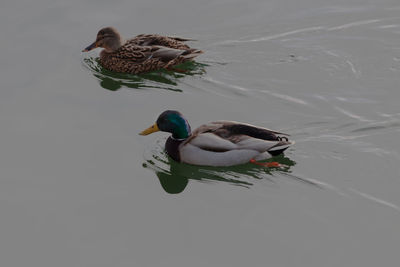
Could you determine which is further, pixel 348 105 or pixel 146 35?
pixel 146 35

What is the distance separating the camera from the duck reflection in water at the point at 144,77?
40.6ft

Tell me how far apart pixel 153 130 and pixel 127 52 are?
9.21ft

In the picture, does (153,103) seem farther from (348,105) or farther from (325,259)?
(325,259)

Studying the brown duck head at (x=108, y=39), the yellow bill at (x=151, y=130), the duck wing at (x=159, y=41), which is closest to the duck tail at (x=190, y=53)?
the duck wing at (x=159, y=41)

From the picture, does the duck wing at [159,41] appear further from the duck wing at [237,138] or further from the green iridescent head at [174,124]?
the duck wing at [237,138]

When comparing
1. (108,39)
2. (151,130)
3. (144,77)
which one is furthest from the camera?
(108,39)

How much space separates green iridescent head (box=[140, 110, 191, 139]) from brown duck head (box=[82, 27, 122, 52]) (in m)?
3.11

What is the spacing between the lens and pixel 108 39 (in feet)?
42.7

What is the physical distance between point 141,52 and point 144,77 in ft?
1.32

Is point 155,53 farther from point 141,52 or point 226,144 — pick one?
point 226,144

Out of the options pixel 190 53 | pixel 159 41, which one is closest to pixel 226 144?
pixel 190 53

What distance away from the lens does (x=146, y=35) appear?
12938 mm

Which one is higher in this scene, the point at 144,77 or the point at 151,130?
the point at 144,77

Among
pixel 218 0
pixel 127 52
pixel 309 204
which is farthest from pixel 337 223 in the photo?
pixel 218 0
